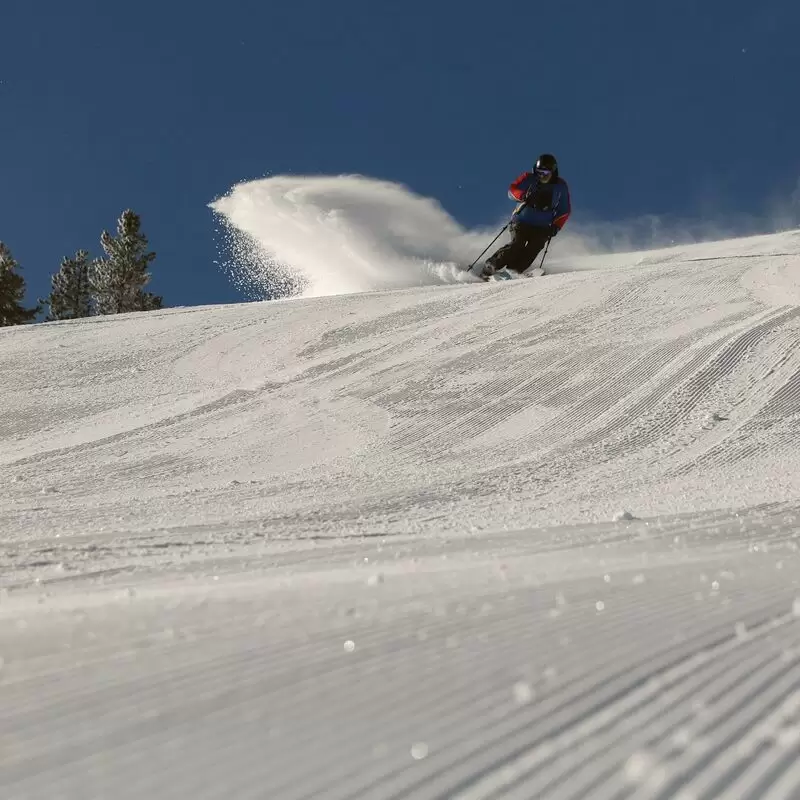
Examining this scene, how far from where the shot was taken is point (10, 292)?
33.0 meters

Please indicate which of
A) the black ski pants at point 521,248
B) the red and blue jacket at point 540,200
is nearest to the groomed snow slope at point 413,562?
the red and blue jacket at point 540,200

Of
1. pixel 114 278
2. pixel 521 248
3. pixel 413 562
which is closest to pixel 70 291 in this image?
pixel 114 278

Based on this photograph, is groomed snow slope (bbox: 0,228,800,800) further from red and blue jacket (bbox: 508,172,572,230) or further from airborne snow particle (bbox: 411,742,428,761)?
red and blue jacket (bbox: 508,172,572,230)

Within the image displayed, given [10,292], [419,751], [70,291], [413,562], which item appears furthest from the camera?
[70,291]

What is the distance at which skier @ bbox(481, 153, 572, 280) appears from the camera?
45.2 ft

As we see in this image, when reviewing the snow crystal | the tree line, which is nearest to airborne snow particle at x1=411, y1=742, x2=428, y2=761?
the snow crystal

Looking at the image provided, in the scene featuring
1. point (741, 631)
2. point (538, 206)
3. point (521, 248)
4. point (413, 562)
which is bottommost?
point (741, 631)

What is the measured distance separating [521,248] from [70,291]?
1189 inches

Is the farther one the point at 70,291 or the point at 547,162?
the point at 70,291

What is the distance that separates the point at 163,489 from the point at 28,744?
3.47 metres

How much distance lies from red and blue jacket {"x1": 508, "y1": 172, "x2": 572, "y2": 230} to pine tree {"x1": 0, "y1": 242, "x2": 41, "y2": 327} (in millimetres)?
25757

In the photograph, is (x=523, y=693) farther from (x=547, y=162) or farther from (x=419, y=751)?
(x=547, y=162)

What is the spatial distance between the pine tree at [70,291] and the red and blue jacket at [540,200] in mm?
29920

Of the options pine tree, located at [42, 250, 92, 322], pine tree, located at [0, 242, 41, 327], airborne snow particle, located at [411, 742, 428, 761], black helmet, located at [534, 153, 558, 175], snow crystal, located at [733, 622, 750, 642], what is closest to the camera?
airborne snow particle, located at [411, 742, 428, 761]
